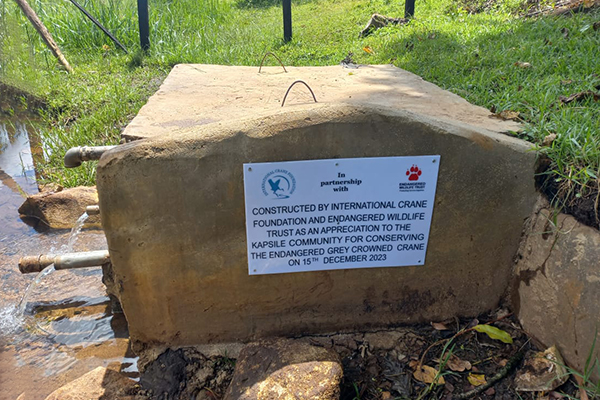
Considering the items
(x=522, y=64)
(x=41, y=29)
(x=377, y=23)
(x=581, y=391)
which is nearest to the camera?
(x=581, y=391)

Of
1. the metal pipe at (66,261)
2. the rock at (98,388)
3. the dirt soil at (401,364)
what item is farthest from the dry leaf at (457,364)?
the metal pipe at (66,261)

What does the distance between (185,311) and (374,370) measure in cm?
88

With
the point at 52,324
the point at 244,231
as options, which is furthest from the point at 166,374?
the point at 52,324

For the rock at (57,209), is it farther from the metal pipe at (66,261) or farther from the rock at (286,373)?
the rock at (286,373)

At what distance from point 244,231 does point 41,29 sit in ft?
16.7

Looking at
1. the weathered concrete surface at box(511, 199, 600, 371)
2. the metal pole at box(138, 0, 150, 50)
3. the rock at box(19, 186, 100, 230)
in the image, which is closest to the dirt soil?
the weathered concrete surface at box(511, 199, 600, 371)

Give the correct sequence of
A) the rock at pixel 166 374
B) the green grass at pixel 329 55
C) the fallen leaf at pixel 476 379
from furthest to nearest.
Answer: the green grass at pixel 329 55
the rock at pixel 166 374
the fallen leaf at pixel 476 379

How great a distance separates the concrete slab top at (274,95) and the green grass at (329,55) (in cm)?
32

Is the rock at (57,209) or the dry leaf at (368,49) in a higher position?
the dry leaf at (368,49)

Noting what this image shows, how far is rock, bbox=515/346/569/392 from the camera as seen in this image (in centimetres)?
181

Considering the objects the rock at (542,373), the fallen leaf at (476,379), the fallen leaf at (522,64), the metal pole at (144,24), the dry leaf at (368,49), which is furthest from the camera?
the metal pole at (144,24)

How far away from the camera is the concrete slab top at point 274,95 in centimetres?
232

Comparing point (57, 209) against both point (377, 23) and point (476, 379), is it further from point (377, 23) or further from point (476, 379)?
point (377, 23)

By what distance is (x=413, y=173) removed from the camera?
1.89m
